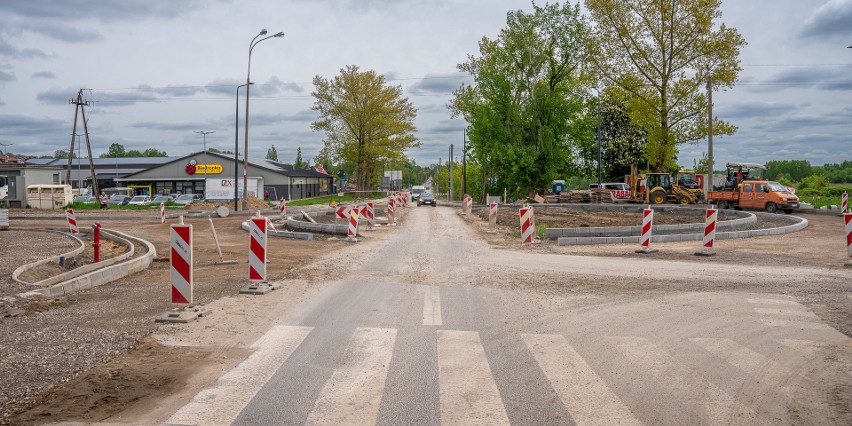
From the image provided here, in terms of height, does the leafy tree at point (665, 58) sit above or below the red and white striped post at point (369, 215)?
above

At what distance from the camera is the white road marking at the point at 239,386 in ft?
15.7

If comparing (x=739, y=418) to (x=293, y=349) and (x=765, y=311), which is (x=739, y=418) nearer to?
(x=293, y=349)

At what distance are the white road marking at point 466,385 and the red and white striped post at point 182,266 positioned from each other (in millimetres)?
3784

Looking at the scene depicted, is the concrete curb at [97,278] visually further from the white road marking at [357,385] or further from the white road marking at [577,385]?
the white road marking at [577,385]

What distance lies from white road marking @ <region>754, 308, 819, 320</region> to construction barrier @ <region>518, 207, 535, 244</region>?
11.0 m

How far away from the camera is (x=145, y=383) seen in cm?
564

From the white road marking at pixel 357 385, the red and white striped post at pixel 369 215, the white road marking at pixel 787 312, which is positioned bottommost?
the white road marking at pixel 787 312

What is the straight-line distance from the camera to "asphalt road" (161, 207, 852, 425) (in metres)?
4.95

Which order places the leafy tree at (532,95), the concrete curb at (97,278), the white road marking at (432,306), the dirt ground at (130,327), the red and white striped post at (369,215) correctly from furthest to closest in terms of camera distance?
the leafy tree at (532,95) < the red and white striped post at (369,215) < the concrete curb at (97,278) < the white road marking at (432,306) < the dirt ground at (130,327)

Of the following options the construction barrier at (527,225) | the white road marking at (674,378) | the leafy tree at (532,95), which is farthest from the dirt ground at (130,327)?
the leafy tree at (532,95)

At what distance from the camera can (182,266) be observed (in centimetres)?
877

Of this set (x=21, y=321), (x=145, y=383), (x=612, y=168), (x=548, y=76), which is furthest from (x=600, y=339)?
(x=612, y=168)

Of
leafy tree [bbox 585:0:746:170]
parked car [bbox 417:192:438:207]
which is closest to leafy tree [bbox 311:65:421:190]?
parked car [bbox 417:192:438:207]

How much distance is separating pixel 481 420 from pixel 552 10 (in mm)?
53449
